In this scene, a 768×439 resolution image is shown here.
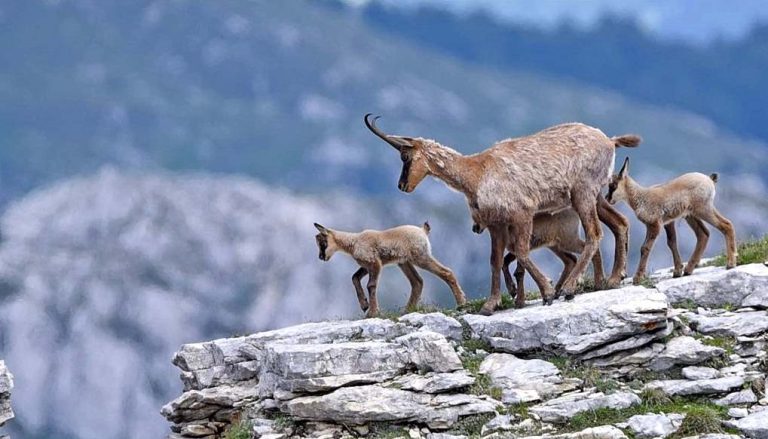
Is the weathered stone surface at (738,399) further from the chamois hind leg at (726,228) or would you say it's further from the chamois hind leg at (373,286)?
the chamois hind leg at (373,286)

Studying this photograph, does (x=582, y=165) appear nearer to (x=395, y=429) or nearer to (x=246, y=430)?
(x=395, y=429)

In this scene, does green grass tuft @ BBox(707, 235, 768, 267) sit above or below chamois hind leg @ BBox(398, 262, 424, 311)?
below

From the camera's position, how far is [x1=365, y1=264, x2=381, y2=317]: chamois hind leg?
59.2ft

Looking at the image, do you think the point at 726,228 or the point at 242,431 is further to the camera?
the point at 726,228

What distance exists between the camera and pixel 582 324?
14.8 m

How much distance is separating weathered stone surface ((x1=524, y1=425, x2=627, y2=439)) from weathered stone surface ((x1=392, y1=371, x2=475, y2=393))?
143cm

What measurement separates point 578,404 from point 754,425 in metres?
2.17

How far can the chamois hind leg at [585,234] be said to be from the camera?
1648cm

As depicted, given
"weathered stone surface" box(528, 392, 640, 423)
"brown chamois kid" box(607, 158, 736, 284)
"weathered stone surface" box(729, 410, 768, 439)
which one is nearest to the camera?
"weathered stone surface" box(729, 410, 768, 439)

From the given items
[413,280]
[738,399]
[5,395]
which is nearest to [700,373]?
[738,399]

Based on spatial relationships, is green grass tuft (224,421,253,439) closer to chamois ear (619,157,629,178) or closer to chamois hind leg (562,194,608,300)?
chamois hind leg (562,194,608,300)

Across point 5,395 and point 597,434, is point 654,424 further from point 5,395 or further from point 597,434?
point 5,395

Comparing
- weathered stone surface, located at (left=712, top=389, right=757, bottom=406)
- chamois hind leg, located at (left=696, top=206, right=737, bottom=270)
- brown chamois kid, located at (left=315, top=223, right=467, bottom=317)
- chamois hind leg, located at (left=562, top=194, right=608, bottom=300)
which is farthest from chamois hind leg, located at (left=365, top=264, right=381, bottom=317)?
weathered stone surface, located at (left=712, top=389, right=757, bottom=406)

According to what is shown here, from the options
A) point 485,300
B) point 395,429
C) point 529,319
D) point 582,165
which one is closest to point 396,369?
point 395,429
